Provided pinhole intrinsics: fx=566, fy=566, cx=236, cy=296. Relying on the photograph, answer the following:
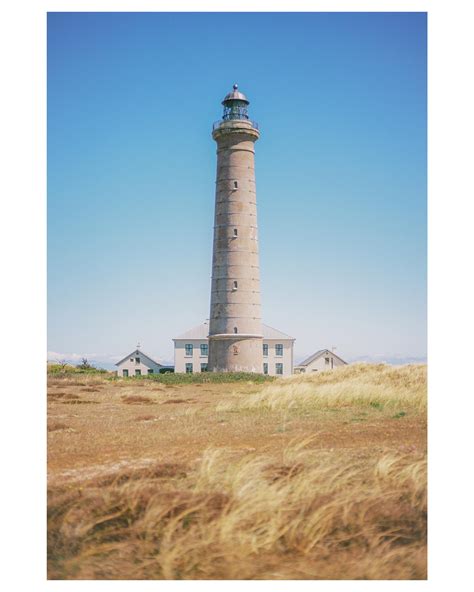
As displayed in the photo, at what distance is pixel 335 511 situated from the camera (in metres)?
6.20

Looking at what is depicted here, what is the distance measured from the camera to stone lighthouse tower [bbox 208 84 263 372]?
36156 mm

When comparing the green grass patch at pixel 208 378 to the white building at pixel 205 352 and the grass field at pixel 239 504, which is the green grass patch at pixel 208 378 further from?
the grass field at pixel 239 504

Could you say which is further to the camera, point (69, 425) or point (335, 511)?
point (69, 425)

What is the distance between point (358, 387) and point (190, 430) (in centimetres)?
713

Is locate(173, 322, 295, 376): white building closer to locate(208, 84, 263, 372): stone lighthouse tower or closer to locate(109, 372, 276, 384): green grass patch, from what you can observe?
locate(208, 84, 263, 372): stone lighthouse tower

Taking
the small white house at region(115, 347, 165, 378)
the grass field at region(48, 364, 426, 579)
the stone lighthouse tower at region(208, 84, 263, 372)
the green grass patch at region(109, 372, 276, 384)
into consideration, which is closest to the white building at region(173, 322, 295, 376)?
the small white house at region(115, 347, 165, 378)

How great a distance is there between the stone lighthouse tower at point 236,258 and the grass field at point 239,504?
82.1 feet

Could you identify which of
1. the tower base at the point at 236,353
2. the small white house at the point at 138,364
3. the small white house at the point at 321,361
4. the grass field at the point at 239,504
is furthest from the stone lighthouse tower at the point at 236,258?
the grass field at the point at 239,504

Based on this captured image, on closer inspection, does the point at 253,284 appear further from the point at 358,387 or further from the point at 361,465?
the point at 361,465

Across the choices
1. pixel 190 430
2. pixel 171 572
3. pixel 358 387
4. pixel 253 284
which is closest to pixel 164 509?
pixel 171 572

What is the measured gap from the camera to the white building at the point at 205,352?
54000 mm

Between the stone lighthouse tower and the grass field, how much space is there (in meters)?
25.0

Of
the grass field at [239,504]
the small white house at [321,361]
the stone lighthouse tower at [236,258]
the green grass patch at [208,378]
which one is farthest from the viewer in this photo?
the small white house at [321,361]

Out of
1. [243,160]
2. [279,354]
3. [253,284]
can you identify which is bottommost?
[279,354]
